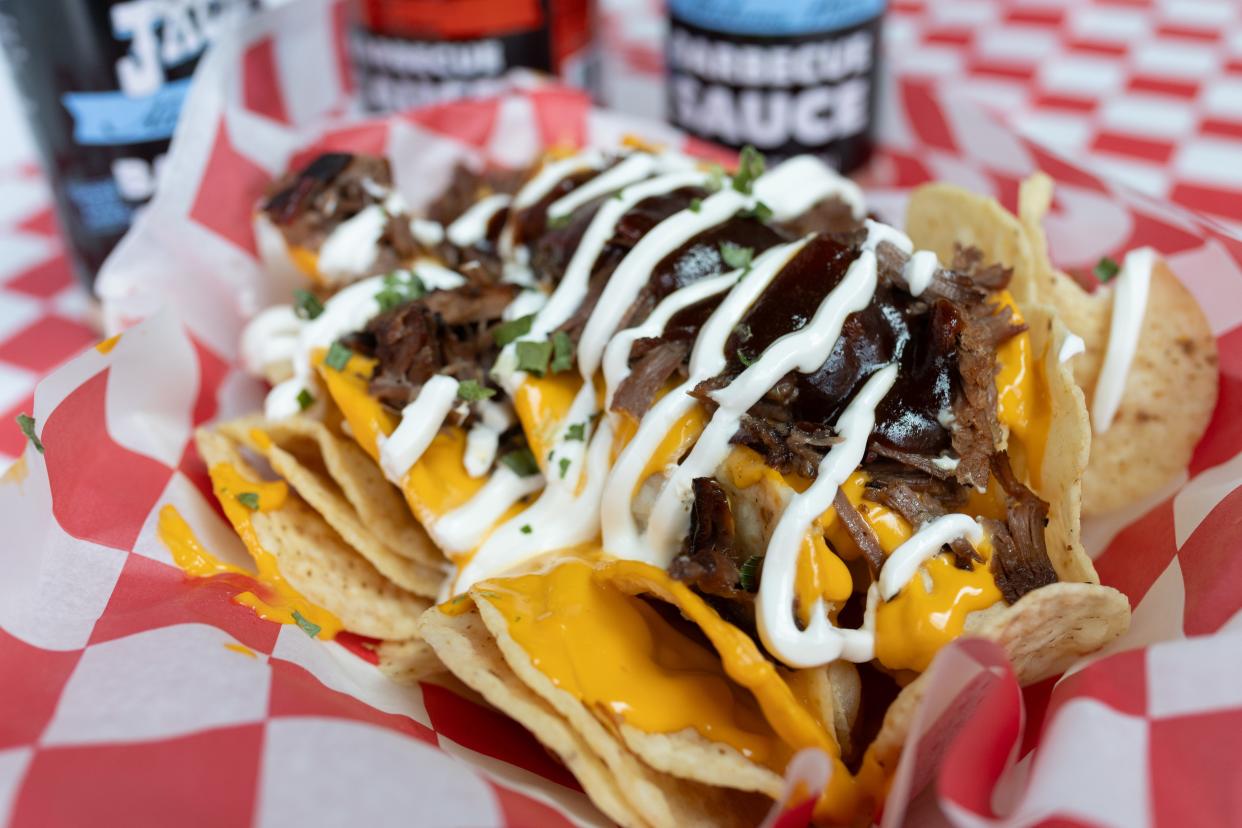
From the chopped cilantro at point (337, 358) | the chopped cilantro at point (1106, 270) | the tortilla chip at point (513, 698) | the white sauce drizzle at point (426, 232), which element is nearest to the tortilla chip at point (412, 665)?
the tortilla chip at point (513, 698)

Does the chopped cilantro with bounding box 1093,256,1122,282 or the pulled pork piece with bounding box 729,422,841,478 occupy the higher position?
the pulled pork piece with bounding box 729,422,841,478

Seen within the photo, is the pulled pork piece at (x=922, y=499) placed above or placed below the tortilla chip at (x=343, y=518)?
above

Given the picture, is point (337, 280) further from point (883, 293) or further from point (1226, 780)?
point (1226, 780)

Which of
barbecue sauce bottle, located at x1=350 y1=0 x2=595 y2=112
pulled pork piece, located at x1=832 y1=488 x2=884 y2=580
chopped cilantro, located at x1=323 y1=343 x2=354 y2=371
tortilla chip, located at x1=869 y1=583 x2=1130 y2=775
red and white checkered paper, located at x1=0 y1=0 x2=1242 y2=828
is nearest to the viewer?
red and white checkered paper, located at x1=0 y1=0 x2=1242 y2=828

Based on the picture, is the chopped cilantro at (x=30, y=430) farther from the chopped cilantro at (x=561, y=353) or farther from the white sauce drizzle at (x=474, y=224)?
the white sauce drizzle at (x=474, y=224)

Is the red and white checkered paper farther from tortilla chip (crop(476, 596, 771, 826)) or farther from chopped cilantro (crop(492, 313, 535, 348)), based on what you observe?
chopped cilantro (crop(492, 313, 535, 348))

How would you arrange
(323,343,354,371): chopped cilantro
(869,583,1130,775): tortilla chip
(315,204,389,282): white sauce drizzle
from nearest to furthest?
1. (869,583,1130,775): tortilla chip
2. (323,343,354,371): chopped cilantro
3. (315,204,389,282): white sauce drizzle

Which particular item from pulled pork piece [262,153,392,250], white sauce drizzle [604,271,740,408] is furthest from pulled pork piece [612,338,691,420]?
pulled pork piece [262,153,392,250]
